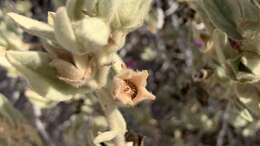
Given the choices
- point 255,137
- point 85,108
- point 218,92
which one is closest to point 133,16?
point 218,92

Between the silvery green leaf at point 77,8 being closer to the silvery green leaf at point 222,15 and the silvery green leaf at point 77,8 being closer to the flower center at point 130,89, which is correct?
the flower center at point 130,89

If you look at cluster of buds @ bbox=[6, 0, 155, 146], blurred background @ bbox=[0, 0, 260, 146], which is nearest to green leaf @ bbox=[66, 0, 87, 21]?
cluster of buds @ bbox=[6, 0, 155, 146]

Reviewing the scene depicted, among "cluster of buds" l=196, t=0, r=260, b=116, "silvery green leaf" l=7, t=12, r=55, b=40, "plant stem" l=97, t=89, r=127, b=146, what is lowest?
"plant stem" l=97, t=89, r=127, b=146

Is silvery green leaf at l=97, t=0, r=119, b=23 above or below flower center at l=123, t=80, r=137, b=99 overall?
above

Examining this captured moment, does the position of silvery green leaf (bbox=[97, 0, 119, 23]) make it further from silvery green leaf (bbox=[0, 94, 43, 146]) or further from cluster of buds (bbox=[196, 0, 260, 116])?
silvery green leaf (bbox=[0, 94, 43, 146])

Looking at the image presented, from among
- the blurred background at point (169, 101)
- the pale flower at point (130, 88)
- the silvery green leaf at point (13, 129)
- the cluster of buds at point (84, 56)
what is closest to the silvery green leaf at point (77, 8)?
the cluster of buds at point (84, 56)

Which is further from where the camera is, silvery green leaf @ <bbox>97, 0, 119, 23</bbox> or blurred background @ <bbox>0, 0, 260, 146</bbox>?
blurred background @ <bbox>0, 0, 260, 146</bbox>

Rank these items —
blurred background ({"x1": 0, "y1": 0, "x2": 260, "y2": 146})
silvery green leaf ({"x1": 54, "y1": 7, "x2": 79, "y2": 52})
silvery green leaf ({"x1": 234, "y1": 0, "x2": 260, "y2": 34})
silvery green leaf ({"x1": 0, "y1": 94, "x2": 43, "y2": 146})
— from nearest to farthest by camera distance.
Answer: silvery green leaf ({"x1": 54, "y1": 7, "x2": 79, "y2": 52}), silvery green leaf ({"x1": 234, "y1": 0, "x2": 260, "y2": 34}), silvery green leaf ({"x1": 0, "y1": 94, "x2": 43, "y2": 146}), blurred background ({"x1": 0, "y1": 0, "x2": 260, "y2": 146})
